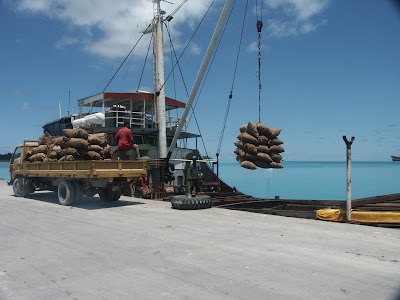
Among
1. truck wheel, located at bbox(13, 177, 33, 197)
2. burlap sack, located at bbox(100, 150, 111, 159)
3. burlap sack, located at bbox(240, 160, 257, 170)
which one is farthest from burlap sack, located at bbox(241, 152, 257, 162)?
truck wheel, located at bbox(13, 177, 33, 197)

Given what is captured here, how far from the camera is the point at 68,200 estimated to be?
45.7 feet

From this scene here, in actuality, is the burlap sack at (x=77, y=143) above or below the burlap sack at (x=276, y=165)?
above

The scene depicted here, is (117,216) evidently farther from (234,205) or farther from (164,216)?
(234,205)

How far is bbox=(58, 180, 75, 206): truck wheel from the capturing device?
13891 mm

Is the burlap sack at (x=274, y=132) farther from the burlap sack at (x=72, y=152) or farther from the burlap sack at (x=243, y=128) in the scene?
the burlap sack at (x=72, y=152)

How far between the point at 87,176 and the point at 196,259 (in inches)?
296

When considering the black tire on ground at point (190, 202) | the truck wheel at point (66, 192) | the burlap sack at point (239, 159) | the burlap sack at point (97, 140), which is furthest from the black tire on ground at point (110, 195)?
the burlap sack at point (239, 159)

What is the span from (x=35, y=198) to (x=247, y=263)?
13.7 m

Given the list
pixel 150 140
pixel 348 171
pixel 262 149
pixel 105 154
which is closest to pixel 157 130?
pixel 150 140

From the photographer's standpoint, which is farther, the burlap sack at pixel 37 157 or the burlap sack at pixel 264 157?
the burlap sack at pixel 37 157

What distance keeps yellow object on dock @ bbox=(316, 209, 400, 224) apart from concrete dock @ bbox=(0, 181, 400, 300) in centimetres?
33

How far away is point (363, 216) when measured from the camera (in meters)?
9.41

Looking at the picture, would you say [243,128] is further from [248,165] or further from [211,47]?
[211,47]

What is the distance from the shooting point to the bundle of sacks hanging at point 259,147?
12.7m
